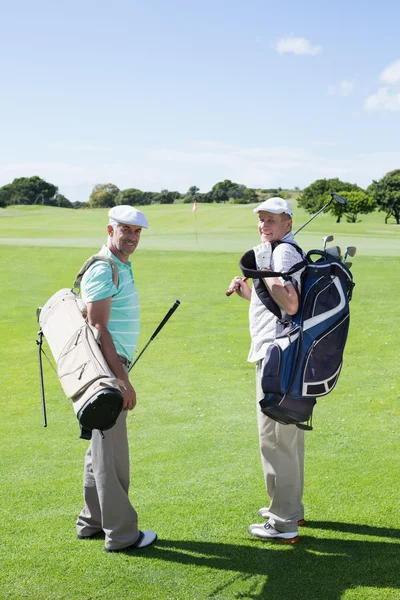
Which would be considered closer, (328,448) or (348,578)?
(348,578)

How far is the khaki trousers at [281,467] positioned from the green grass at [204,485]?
0.21m

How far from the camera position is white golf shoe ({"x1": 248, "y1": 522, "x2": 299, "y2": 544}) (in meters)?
4.99

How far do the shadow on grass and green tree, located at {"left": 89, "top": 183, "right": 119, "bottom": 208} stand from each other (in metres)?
139

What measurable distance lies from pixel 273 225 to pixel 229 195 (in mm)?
132331

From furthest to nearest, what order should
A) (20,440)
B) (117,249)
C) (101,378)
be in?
1. (20,440)
2. (117,249)
3. (101,378)

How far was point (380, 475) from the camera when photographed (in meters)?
6.18

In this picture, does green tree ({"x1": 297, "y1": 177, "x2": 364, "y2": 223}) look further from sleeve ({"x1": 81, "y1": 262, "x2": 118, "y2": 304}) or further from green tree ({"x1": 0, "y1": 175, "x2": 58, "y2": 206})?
sleeve ({"x1": 81, "y1": 262, "x2": 118, "y2": 304})

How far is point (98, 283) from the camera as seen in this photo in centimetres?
455

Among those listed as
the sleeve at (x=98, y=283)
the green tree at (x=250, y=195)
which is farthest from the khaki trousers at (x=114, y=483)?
the green tree at (x=250, y=195)

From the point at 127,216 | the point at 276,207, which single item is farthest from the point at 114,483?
the point at 276,207

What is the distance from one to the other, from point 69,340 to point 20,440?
3336 millimetres

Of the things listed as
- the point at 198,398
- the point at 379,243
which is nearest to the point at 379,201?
the point at 379,243

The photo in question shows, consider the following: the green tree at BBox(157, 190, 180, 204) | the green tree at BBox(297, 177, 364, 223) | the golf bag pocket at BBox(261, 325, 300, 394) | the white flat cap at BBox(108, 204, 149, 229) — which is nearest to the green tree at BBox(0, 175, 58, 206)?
the green tree at BBox(157, 190, 180, 204)

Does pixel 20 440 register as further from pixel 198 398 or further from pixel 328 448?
pixel 328 448
